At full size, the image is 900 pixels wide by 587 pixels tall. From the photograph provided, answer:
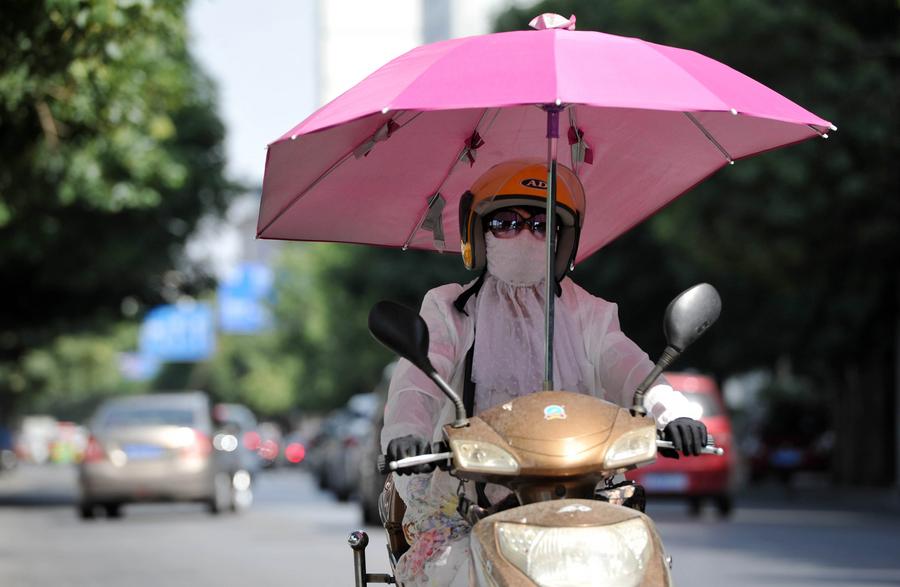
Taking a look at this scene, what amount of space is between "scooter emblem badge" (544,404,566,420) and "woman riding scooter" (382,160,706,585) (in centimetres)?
61

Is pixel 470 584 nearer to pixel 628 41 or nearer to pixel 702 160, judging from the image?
pixel 628 41

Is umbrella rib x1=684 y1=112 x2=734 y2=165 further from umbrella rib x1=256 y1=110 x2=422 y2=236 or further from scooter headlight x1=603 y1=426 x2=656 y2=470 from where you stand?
scooter headlight x1=603 y1=426 x2=656 y2=470

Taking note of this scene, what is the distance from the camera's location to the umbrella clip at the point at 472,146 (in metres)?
5.45

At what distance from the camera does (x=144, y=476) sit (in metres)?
21.5

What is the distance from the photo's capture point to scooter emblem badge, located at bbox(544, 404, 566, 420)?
3.86 metres

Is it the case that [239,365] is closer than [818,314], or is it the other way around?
[818,314]

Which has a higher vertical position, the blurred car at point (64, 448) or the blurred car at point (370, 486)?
the blurred car at point (64, 448)

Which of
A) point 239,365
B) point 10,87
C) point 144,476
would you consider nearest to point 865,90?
point 144,476

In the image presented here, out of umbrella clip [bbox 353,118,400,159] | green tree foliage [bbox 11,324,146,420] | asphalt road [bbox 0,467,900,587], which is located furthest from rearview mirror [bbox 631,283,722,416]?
green tree foliage [bbox 11,324,146,420]

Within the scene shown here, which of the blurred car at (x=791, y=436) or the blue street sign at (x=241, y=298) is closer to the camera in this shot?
the blurred car at (x=791, y=436)

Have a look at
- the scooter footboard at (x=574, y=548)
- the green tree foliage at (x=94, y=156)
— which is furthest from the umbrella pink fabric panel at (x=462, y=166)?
the green tree foliage at (x=94, y=156)

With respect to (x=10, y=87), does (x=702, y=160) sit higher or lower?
lower

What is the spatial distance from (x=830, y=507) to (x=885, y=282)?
544cm

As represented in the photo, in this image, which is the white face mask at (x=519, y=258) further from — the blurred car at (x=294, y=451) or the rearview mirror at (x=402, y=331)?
the blurred car at (x=294, y=451)
